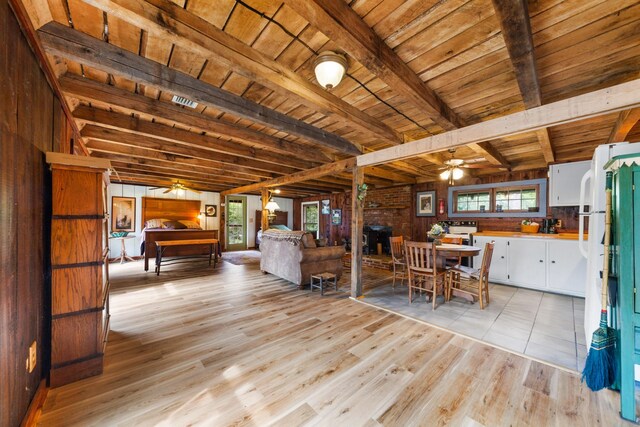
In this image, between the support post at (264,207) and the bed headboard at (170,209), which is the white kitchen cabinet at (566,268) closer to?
the support post at (264,207)

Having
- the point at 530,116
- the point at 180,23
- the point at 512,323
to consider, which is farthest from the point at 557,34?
the point at 512,323

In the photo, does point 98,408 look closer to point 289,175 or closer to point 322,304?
point 322,304

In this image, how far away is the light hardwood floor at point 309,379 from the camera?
4.94 ft

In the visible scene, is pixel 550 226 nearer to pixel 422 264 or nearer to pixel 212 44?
pixel 422 264

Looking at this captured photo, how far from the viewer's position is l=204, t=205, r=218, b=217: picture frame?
29.1 feet

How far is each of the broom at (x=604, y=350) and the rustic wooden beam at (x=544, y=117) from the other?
0.63 metres

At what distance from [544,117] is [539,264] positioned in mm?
3370

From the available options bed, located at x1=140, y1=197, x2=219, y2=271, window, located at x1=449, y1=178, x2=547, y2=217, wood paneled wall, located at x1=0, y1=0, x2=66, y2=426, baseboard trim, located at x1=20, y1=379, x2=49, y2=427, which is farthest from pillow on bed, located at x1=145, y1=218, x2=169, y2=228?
window, located at x1=449, y1=178, x2=547, y2=217

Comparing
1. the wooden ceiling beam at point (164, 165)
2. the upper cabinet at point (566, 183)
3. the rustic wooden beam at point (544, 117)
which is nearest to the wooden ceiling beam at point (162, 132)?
the wooden ceiling beam at point (164, 165)

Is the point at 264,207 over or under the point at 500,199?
under

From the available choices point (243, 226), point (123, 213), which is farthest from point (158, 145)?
point (243, 226)

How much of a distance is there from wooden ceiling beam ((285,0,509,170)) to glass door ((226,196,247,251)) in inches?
344

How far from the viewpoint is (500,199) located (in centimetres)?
540

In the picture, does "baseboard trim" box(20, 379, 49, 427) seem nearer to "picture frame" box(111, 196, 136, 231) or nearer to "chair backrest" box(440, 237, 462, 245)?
"chair backrest" box(440, 237, 462, 245)
